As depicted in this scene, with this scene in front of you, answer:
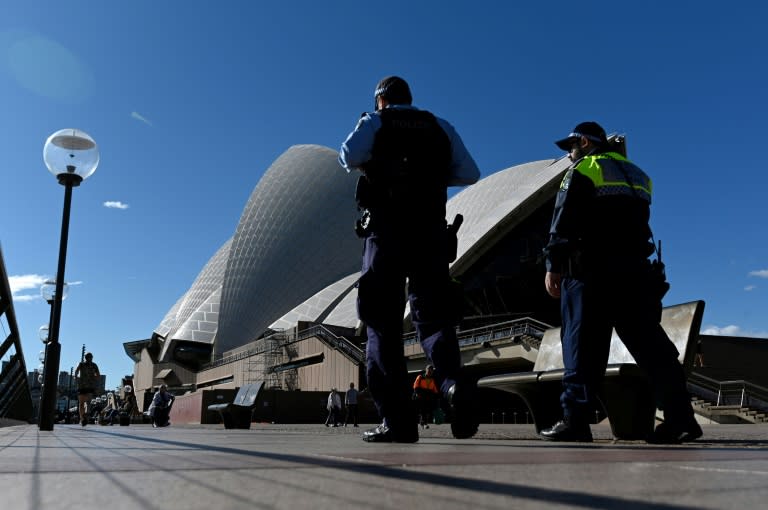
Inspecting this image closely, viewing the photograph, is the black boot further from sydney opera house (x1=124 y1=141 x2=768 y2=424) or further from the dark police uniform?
sydney opera house (x1=124 y1=141 x2=768 y2=424)

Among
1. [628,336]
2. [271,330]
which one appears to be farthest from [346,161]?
[271,330]

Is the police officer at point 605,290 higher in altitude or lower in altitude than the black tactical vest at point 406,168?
lower

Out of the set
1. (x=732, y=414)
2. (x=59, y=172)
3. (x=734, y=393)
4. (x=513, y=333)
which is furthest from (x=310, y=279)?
(x=59, y=172)

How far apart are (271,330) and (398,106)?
43.0 m

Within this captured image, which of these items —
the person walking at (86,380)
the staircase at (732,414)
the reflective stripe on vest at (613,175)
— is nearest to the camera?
the reflective stripe on vest at (613,175)

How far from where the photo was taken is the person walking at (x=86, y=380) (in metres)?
9.87

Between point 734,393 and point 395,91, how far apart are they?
71.3 feet

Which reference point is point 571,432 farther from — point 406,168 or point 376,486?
point 376,486

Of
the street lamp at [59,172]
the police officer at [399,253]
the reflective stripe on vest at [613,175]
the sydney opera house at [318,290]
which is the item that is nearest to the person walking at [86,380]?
the street lamp at [59,172]

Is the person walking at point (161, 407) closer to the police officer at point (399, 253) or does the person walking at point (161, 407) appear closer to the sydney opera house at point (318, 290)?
the sydney opera house at point (318, 290)

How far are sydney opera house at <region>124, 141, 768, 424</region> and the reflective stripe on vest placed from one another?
1953 cm

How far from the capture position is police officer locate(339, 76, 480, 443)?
313 cm

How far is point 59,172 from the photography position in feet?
22.4

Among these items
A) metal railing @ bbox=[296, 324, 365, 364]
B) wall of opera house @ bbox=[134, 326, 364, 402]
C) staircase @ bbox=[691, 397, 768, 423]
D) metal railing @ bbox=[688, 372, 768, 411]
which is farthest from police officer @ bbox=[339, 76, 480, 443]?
metal railing @ bbox=[296, 324, 365, 364]
